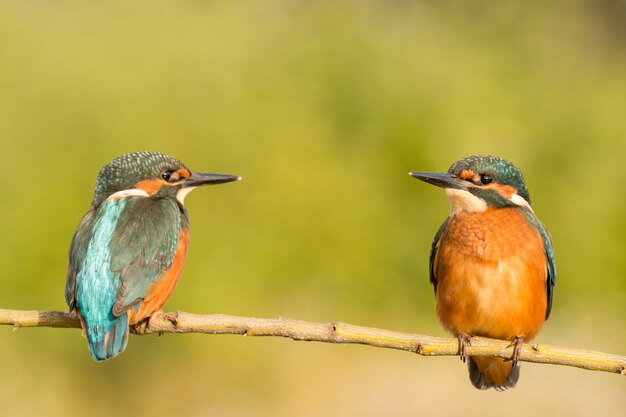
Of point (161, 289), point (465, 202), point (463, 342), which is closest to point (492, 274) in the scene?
point (465, 202)

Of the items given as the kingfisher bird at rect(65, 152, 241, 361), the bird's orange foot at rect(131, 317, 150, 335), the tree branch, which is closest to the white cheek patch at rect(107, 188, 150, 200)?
the kingfisher bird at rect(65, 152, 241, 361)

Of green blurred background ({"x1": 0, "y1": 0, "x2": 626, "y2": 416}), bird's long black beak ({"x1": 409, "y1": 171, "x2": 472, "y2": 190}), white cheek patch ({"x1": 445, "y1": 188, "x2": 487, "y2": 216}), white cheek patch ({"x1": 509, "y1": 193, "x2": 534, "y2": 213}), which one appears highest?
bird's long black beak ({"x1": 409, "y1": 171, "x2": 472, "y2": 190})

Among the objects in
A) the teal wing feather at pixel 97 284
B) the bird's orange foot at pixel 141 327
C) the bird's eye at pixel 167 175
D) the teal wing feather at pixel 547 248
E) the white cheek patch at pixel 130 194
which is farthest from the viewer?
the teal wing feather at pixel 547 248

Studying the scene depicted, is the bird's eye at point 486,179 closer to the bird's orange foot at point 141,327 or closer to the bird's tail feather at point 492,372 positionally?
the bird's tail feather at point 492,372

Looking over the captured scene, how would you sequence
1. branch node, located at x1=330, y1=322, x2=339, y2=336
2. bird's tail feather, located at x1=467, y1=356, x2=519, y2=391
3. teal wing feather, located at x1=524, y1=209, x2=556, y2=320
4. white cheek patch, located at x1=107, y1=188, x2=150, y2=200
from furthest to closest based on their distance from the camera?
bird's tail feather, located at x1=467, y1=356, x2=519, y2=391, teal wing feather, located at x1=524, y1=209, x2=556, y2=320, white cheek patch, located at x1=107, y1=188, x2=150, y2=200, branch node, located at x1=330, y1=322, x2=339, y2=336

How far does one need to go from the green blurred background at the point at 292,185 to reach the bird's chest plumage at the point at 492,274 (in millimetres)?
2873

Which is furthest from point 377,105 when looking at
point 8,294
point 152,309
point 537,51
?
point 152,309

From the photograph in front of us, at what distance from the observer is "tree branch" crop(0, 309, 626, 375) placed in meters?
2.81

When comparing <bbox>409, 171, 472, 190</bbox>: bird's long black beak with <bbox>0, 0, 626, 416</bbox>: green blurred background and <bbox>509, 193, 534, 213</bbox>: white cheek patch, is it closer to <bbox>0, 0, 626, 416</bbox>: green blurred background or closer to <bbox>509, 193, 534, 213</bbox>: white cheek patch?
<bbox>509, 193, 534, 213</bbox>: white cheek patch

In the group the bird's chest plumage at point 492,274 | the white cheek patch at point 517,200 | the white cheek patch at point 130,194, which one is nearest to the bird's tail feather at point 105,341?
the white cheek patch at point 130,194

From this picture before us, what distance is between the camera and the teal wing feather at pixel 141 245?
3209 mm

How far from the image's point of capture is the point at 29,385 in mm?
6285

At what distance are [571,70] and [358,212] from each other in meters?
2.97

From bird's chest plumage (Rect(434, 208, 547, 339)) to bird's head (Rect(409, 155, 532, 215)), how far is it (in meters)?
0.03
